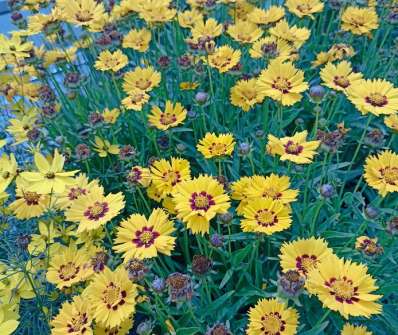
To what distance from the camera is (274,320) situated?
117cm

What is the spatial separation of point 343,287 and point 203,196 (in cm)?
40

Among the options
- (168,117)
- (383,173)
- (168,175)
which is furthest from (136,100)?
(383,173)

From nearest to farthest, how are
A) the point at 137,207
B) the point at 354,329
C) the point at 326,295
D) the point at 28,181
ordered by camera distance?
the point at 326,295 → the point at 354,329 → the point at 28,181 → the point at 137,207

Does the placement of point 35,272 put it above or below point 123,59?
below

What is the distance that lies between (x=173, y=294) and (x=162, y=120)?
0.78 metres

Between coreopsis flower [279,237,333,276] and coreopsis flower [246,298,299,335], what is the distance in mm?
107

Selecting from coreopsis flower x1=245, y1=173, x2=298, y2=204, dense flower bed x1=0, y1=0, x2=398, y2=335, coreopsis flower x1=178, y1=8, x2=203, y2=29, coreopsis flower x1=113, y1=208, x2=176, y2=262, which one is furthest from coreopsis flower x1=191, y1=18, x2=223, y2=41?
coreopsis flower x1=113, y1=208, x2=176, y2=262

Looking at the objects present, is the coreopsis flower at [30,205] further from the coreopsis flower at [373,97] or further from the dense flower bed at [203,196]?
the coreopsis flower at [373,97]

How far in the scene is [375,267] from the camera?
4.89 feet

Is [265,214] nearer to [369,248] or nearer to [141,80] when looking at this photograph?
[369,248]

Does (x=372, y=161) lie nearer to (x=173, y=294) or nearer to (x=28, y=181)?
(x=173, y=294)

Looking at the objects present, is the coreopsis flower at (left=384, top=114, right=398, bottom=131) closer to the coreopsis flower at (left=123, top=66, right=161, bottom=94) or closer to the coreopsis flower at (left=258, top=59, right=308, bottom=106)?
the coreopsis flower at (left=258, top=59, right=308, bottom=106)

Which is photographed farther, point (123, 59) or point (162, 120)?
point (123, 59)

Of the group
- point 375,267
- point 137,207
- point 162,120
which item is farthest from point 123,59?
point 375,267
